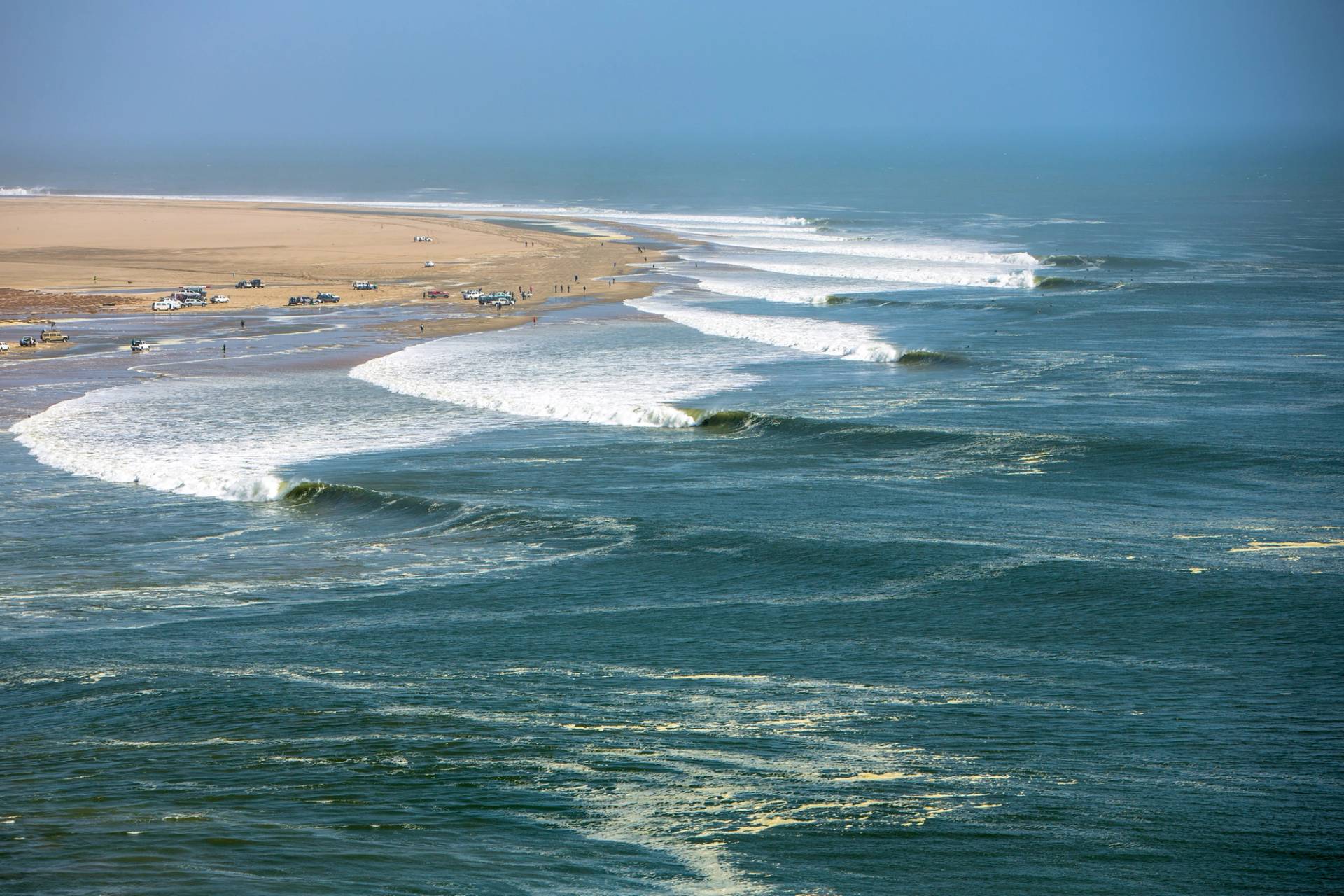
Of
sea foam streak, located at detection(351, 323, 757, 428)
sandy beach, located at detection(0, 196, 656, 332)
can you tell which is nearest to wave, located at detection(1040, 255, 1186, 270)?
sandy beach, located at detection(0, 196, 656, 332)

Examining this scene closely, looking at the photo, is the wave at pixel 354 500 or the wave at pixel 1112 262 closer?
the wave at pixel 354 500

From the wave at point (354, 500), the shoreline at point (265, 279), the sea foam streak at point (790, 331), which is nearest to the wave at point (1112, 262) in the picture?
the shoreline at point (265, 279)

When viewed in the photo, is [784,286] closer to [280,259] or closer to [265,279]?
[265,279]

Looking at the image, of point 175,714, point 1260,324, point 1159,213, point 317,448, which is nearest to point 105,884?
point 175,714

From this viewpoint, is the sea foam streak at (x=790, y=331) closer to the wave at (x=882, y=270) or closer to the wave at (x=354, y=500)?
the wave at (x=882, y=270)

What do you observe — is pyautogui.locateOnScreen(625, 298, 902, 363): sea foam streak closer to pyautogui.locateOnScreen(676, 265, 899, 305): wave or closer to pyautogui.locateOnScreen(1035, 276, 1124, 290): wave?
pyautogui.locateOnScreen(676, 265, 899, 305): wave

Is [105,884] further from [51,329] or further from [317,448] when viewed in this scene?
[51,329]
